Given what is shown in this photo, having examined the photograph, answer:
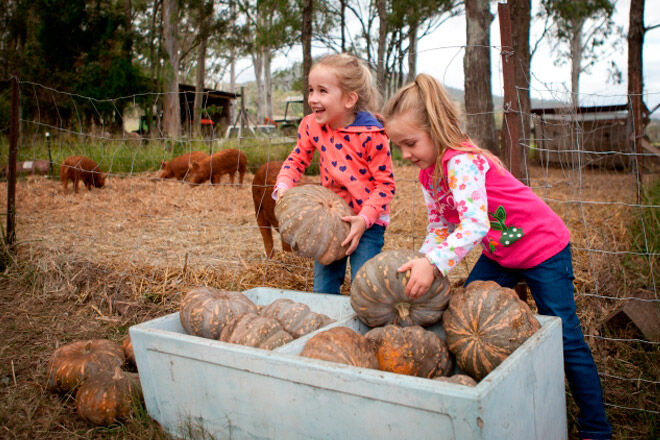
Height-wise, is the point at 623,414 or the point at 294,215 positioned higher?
the point at 294,215

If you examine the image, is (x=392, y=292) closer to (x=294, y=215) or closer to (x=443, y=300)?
(x=443, y=300)

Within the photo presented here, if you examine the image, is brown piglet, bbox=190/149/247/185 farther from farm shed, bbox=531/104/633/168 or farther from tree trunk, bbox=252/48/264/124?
tree trunk, bbox=252/48/264/124

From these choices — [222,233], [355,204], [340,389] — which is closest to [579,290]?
[355,204]

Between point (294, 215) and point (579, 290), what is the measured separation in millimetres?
2502

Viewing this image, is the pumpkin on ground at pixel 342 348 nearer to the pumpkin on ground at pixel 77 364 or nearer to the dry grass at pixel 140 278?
Answer: the dry grass at pixel 140 278

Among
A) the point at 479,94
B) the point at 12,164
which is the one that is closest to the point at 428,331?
the point at 12,164

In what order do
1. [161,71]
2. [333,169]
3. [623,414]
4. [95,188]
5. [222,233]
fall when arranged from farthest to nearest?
[161,71], [95,188], [222,233], [333,169], [623,414]

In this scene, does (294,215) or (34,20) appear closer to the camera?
(294,215)

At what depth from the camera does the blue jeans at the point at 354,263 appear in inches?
122

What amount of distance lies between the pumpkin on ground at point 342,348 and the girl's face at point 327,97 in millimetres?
1432

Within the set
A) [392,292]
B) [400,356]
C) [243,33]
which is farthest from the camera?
[243,33]

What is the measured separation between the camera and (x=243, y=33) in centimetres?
3241

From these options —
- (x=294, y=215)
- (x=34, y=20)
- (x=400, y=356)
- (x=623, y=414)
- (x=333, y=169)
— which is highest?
(x=34, y=20)

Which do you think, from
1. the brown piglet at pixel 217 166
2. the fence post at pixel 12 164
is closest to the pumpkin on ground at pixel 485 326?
the fence post at pixel 12 164
